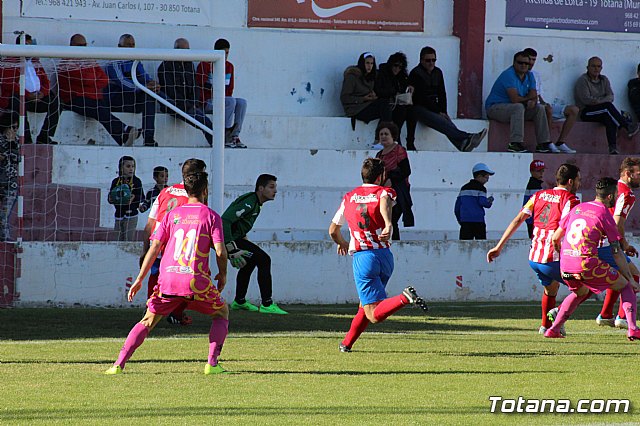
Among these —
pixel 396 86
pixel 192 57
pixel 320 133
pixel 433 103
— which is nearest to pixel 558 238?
pixel 192 57

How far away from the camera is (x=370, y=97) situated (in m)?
20.8

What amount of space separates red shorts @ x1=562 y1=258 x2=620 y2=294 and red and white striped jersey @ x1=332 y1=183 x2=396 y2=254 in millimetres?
2219

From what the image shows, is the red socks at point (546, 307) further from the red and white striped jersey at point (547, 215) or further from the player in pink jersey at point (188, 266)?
the player in pink jersey at point (188, 266)

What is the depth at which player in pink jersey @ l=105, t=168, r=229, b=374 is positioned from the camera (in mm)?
8977

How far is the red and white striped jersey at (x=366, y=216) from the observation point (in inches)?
412

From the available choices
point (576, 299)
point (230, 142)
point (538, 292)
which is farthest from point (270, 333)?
point (230, 142)

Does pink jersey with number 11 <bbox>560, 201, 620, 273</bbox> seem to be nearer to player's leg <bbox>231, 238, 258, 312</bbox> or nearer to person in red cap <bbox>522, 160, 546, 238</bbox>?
player's leg <bbox>231, 238, 258, 312</bbox>

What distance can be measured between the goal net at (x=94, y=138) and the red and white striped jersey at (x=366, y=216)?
13.8ft

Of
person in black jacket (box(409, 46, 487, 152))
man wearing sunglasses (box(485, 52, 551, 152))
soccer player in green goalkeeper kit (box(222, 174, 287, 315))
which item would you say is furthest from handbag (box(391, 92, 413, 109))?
soccer player in green goalkeeper kit (box(222, 174, 287, 315))

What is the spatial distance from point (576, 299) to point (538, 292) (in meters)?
5.39

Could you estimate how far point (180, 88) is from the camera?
717 inches

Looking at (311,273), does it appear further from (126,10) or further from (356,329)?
(126,10)

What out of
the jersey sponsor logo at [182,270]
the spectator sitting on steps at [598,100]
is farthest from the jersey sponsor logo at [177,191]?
the spectator sitting on steps at [598,100]

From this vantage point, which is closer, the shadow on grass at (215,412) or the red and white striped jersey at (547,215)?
the shadow on grass at (215,412)
